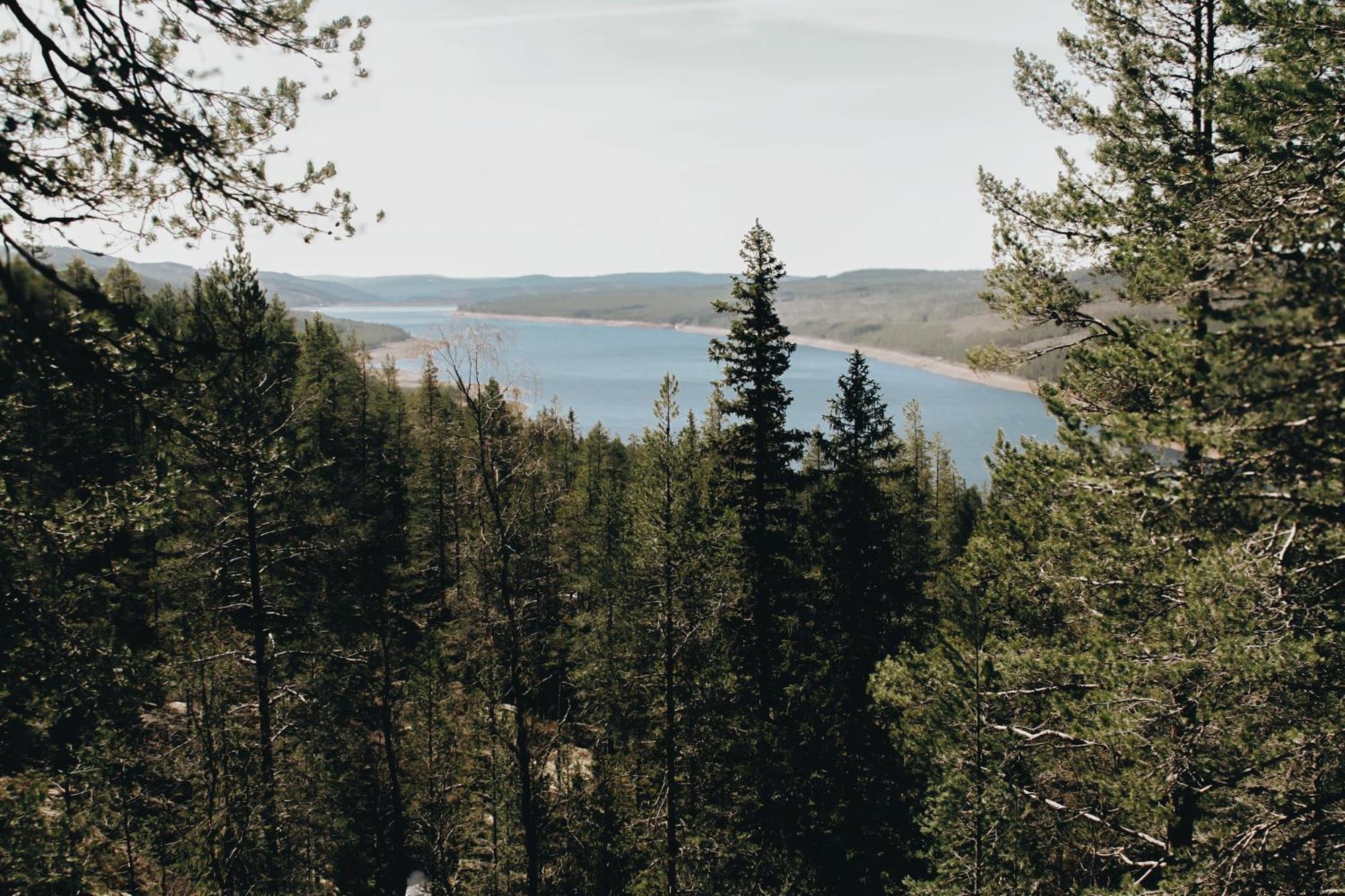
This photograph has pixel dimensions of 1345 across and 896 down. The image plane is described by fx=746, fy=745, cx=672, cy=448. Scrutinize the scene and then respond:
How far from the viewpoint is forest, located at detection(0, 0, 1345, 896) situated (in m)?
5.09

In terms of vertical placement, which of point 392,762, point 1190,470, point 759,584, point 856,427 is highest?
point 1190,470

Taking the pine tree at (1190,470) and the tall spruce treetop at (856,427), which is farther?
the tall spruce treetop at (856,427)

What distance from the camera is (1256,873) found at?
5.77m

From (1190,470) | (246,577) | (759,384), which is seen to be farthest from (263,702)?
(1190,470)

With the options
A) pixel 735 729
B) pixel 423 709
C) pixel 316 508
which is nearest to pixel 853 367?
pixel 735 729

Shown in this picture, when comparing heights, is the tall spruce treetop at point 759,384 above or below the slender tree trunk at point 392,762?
above

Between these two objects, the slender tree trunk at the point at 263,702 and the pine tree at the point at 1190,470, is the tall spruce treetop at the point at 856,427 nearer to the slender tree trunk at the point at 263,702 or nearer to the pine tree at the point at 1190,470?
the pine tree at the point at 1190,470

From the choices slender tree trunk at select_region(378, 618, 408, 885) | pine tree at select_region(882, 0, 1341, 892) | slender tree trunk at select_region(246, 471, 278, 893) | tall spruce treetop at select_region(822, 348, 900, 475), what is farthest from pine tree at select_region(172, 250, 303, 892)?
tall spruce treetop at select_region(822, 348, 900, 475)

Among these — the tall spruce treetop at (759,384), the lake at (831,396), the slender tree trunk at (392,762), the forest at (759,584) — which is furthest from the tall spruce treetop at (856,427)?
the lake at (831,396)

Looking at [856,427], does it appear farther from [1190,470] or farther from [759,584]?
[1190,470]

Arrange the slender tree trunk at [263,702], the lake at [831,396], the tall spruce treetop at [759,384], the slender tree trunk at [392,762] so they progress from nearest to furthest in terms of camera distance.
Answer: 1. the slender tree trunk at [263,702]
2. the tall spruce treetop at [759,384]
3. the slender tree trunk at [392,762]
4. the lake at [831,396]

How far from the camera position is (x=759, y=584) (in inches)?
597

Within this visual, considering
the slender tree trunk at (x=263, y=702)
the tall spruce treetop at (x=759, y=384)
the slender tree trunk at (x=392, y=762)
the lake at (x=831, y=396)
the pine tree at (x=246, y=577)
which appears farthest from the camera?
the lake at (x=831, y=396)

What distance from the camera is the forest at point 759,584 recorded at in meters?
5.09
